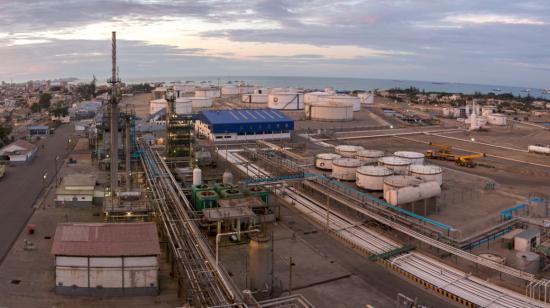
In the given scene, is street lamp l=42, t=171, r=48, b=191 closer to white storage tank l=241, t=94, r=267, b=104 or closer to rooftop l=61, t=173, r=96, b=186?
rooftop l=61, t=173, r=96, b=186

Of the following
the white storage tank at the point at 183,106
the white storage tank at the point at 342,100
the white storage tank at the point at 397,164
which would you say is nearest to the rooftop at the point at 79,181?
the white storage tank at the point at 397,164

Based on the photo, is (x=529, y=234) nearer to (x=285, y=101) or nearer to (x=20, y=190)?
(x=20, y=190)

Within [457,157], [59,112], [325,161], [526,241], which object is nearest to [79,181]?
[325,161]

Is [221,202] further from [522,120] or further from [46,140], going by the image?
[522,120]

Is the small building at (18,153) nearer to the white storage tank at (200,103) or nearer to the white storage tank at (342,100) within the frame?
the white storage tank at (200,103)

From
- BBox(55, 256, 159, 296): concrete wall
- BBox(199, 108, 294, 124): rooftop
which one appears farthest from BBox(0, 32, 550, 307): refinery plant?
BBox(199, 108, 294, 124): rooftop

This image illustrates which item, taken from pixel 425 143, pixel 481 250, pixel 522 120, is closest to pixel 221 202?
pixel 481 250
